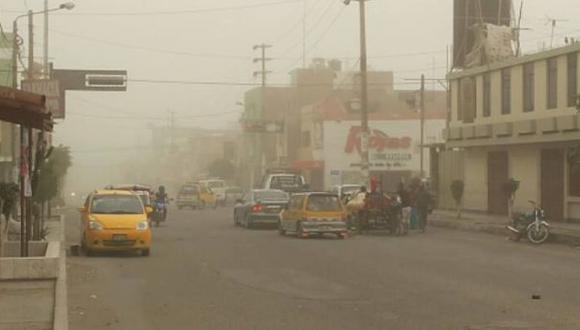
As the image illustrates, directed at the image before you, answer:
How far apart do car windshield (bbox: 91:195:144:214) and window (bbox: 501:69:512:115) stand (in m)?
20.4

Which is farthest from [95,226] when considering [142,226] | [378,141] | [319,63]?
[319,63]

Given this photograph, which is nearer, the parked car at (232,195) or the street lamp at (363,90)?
the street lamp at (363,90)

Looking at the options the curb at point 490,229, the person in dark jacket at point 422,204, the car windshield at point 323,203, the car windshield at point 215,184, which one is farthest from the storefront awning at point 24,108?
the car windshield at point 215,184

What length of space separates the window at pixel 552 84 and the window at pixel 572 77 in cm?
108

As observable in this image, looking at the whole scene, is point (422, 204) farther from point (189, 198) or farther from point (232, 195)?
point (232, 195)

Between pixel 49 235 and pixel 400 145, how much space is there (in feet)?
180

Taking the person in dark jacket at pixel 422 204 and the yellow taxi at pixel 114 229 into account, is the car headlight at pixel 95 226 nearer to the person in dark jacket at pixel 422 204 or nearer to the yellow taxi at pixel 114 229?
the yellow taxi at pixel 114 229

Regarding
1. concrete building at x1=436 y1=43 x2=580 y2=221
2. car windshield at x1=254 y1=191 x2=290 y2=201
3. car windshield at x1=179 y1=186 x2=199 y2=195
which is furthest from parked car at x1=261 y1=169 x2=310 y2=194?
car windshield at x1=179 y1=186 x2=199 y2=195

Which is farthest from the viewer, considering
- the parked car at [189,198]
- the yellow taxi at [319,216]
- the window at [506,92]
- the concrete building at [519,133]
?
the parked car at [189,198]

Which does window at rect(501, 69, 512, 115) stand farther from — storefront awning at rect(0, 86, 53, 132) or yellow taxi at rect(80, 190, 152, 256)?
storefront awning at rect(0, 86, 53, 132)

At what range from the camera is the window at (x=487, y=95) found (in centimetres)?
4299

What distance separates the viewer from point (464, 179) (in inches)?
1839

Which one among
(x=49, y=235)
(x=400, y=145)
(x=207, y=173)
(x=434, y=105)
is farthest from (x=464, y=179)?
(x=207, y=173)

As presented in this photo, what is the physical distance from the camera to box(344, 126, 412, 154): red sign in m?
78.8
